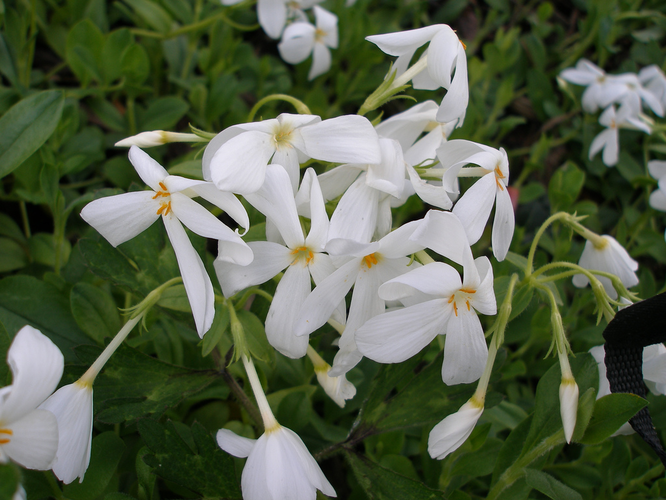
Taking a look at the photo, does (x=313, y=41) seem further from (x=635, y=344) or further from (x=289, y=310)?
(x=635, y=344)

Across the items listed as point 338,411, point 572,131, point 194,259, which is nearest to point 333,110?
point 572,131

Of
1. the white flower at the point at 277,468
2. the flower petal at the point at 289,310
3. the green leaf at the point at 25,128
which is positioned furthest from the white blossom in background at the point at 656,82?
the green leaf at the point at 25,128

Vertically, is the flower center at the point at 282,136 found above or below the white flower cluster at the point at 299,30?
above

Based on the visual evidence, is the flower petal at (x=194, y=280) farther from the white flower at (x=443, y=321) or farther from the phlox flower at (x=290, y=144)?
the white flower at (x=443, y=321)

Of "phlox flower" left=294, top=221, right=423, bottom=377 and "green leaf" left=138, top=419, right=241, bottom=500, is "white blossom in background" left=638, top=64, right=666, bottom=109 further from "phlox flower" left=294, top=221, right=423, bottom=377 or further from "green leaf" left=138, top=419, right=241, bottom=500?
"green leaf" left=138, top=419, right=241, bottom=500

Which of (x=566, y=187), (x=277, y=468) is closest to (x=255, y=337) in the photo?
(x=277, y=468)

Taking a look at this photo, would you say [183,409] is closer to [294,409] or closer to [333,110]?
[294,409]

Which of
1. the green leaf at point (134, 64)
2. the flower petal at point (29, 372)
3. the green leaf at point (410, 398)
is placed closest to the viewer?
the flower petal at point (29, 372)
